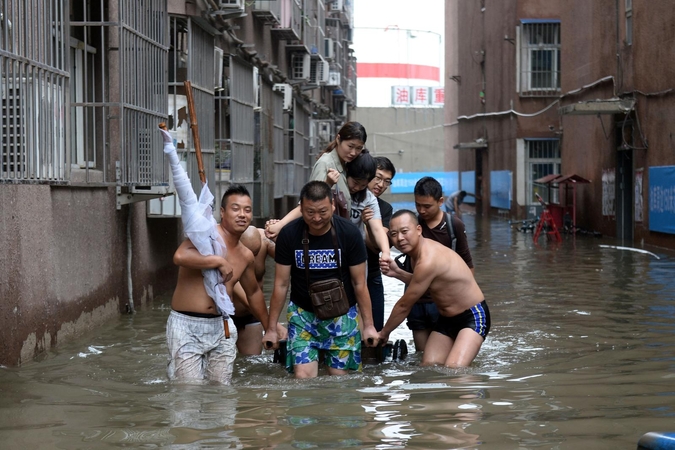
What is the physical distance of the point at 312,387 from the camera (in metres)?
7.66

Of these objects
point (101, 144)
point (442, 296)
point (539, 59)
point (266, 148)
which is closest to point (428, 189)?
point (442, 296)

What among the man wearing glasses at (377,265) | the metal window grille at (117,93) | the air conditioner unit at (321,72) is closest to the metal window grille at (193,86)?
the metal window grille at (117,93)

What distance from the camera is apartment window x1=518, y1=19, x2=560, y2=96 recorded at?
37.9 m

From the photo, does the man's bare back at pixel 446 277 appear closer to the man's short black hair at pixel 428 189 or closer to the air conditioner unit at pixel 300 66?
the man's short black hair at pixel 428 189

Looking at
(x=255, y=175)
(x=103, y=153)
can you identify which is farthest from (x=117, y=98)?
(x=255, y=175)

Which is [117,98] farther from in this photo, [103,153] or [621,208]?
[621,208]

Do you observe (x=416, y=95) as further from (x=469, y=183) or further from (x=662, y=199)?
(x=662, y=199)

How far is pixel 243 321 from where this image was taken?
30.4 feet

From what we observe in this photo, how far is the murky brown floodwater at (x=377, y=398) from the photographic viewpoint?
6043 millimetres

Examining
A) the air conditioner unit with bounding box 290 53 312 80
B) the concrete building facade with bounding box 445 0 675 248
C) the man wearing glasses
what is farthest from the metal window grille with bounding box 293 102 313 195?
the man wearing glasses

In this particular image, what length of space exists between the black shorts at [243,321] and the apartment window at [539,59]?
30137 millimetres

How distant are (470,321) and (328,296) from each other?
57.9 inches

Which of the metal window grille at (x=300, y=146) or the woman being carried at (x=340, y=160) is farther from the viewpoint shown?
the metal window grille at (x=300, y=146)

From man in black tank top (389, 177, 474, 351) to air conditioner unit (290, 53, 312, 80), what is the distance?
21018 millimetres
